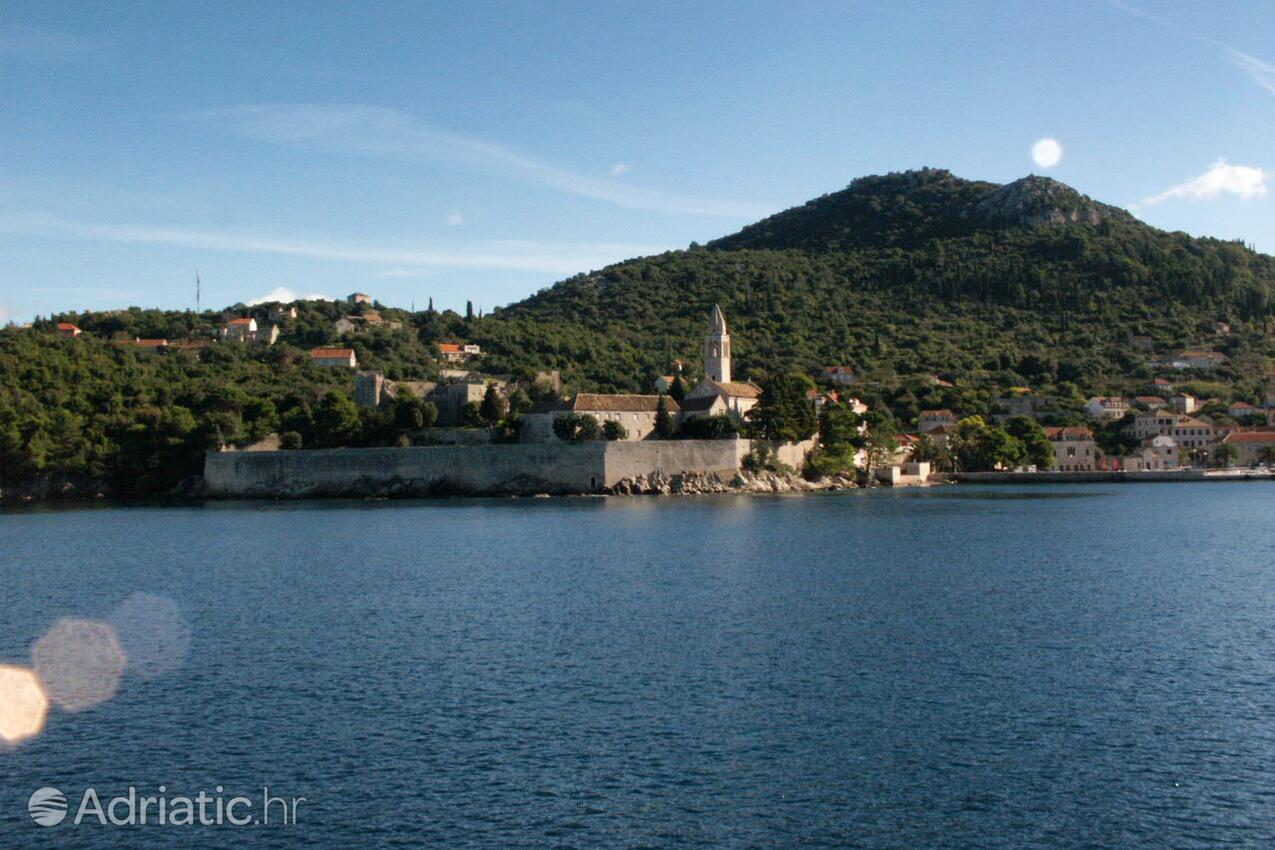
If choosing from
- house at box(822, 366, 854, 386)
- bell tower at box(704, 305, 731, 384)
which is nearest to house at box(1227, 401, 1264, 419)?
house at box(822, 366, 854, 386)

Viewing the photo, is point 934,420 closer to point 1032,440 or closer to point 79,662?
point 1032,440

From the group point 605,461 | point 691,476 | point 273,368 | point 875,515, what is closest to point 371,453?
point 605,461

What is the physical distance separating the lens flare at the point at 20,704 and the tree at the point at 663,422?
37.9 metres

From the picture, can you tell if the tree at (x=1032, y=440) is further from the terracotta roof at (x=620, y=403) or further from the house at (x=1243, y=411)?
the terracotta roof at (x=620, y=403)

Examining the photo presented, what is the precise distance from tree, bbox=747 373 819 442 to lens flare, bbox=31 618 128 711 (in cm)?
3604

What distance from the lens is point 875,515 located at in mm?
37531

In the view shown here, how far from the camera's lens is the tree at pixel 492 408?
178 feet

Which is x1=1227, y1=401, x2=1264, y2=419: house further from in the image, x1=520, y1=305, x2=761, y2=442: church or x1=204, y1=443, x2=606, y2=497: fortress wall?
x1=204, y1=443, x2=606, y2=497: fortress wall

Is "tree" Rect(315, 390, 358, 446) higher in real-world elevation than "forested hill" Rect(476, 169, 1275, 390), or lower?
lower

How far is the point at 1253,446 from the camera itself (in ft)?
223

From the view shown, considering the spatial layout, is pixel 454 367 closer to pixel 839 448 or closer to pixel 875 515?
pixel 839 448

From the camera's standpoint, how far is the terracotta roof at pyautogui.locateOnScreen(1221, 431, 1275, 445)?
6762 cm

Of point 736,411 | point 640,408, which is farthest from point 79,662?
point 736,411

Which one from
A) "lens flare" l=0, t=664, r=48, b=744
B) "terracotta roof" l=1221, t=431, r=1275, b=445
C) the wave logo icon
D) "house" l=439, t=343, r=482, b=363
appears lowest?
the wave logo icon
